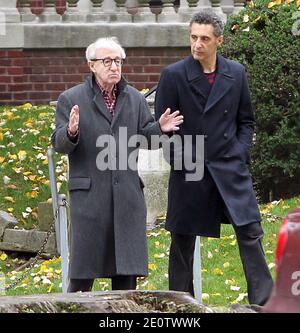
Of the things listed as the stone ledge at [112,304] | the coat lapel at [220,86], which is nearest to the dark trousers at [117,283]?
the coat lapel at [220,86]

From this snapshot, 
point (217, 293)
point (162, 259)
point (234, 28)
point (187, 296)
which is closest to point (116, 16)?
point (234, 28)

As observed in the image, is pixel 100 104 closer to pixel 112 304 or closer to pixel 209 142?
pixel 209 142

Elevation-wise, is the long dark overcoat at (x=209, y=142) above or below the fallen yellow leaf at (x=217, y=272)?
above

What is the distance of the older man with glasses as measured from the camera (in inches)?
336

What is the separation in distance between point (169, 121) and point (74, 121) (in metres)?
0.57

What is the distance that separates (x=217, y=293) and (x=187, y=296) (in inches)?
115

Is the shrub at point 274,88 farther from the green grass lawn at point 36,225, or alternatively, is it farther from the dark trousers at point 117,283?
the dark trousers at point 117,283

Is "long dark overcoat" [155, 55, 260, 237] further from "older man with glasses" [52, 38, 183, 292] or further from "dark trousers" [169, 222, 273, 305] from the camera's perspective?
"older man with glasses" [52, 38, 183, 292]

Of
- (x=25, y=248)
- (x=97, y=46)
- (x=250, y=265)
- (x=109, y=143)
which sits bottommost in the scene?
(x=25, y=248)

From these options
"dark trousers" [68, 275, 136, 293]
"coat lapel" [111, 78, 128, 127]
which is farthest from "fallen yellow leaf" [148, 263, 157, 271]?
"coat lapel" [111, 78, 128, 127]

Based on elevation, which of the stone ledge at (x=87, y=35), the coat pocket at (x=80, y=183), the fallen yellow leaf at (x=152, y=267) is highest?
the stone ledge at (x=87, y=35)

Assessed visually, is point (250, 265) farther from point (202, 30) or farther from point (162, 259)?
point (162, 259)

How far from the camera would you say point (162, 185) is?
40.7 feet

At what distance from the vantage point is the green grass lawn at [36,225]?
1039cm
